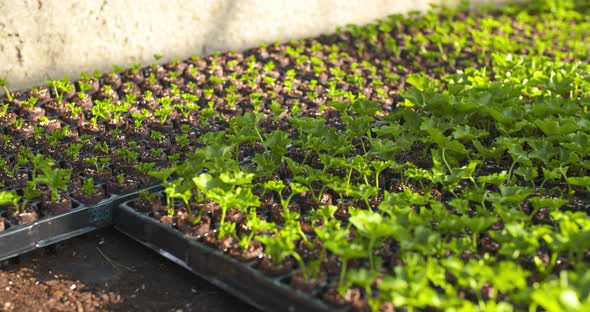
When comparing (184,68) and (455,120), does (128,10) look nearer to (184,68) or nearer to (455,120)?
(184,68)

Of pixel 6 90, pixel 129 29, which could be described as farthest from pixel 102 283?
pixel 129 29

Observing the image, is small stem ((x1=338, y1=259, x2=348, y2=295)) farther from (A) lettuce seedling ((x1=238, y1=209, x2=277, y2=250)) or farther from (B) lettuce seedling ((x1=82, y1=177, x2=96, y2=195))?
(B) lettuce seedling ((x1=82, y1=177, x2=96, y2=195))

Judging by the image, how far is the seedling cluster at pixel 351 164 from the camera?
221cm

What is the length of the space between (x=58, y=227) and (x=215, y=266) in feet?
2.28

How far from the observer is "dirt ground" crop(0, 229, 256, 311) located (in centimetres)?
240

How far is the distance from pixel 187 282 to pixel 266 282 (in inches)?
18.5

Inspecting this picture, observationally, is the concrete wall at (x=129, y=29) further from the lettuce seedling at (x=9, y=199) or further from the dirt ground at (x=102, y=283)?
the dirt ground at (x=102, y=283)

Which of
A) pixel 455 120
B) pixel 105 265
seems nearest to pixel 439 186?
pixel 455 120

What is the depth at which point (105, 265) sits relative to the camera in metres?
2.67

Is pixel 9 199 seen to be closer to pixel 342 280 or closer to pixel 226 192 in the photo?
pixel 226 192

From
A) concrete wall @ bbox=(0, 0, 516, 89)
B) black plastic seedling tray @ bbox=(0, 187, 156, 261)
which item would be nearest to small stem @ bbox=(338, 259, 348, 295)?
black plastic seedling tray @ bbox=(0, 187, 156, 261)

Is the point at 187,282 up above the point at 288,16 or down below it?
below

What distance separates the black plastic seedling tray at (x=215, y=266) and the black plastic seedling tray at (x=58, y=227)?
0.19ft

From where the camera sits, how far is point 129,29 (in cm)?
433
